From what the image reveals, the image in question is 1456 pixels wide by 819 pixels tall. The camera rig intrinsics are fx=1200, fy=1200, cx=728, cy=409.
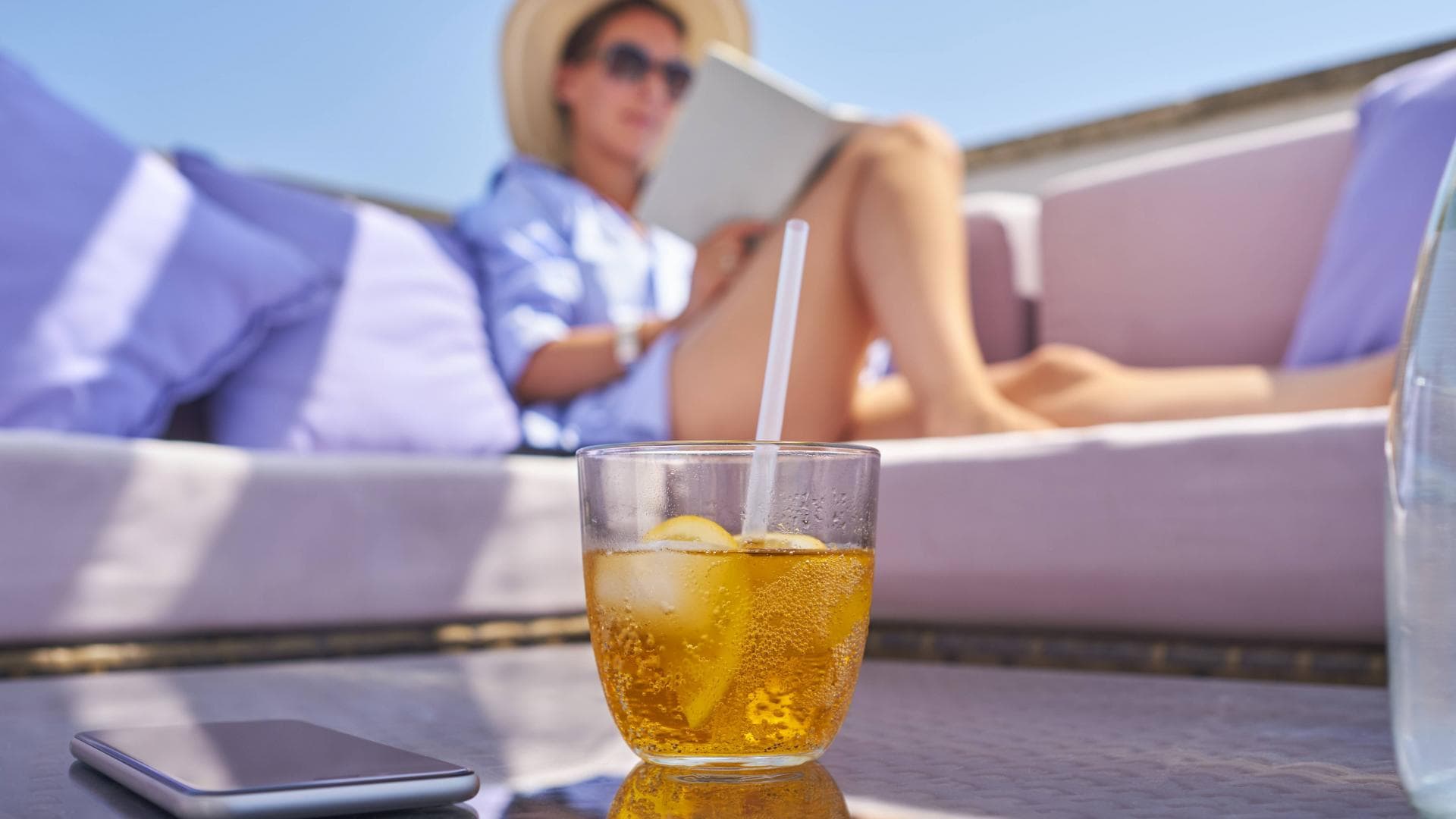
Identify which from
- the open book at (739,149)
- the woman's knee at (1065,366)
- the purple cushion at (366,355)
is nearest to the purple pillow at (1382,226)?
the woman's knee at (1065,366)

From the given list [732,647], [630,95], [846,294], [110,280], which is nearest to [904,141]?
[846,294]

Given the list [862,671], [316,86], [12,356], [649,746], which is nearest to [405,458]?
[12,356]

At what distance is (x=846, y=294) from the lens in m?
1.63

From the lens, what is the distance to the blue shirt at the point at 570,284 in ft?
5.70

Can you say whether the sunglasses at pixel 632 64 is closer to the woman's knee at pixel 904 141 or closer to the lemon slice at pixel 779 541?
the woman's knee at pixel 904 141

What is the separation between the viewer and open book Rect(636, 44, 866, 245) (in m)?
1.54

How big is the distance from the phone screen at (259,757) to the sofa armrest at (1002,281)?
1.75 metres

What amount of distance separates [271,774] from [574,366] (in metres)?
1.49

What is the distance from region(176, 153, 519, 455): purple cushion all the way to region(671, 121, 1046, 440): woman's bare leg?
1.05ft

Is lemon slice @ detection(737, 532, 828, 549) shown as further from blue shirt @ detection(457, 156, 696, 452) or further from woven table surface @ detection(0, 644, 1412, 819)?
blue shirt @ detection(457, 156, 696, 452)

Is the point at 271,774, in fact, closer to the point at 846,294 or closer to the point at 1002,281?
the point at 846,294

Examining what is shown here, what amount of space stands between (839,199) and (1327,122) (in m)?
0.78

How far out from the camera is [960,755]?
0.44m

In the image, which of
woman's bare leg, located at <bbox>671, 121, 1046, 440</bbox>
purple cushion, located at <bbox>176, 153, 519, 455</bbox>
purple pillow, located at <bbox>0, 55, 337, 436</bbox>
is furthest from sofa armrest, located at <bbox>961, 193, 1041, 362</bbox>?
purple pillow, located at <bbox>0, 55, 337, 436</bbox>
